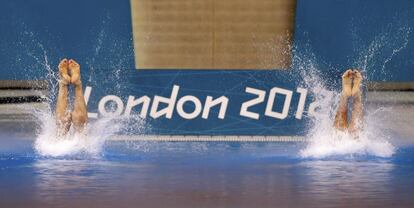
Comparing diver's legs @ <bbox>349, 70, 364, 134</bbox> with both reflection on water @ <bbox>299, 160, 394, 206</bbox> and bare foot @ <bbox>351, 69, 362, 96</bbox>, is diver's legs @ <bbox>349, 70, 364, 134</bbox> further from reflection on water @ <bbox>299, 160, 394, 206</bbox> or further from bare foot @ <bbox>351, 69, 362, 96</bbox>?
reflection on water @ <bbox>299, 160, 394, 206</bbox>

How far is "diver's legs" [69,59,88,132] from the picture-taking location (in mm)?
8453

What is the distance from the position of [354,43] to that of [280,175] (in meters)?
3.46

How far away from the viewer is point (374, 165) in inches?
288

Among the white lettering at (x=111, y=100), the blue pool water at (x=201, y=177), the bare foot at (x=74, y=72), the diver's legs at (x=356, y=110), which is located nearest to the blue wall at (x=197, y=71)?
the white lettering at (x=111, y=100)

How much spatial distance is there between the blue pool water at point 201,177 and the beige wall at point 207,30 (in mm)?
1463

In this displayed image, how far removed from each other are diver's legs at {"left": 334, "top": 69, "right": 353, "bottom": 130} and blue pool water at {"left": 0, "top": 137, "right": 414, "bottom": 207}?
54 cm

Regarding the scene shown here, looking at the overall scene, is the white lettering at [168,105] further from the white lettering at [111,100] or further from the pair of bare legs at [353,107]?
the pair of bare legs at [353,107]

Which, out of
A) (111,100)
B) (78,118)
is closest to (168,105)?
(111,100)

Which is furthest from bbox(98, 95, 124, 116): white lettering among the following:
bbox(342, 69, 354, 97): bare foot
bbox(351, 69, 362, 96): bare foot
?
bbox(351, 69, 362, 96): bare foot

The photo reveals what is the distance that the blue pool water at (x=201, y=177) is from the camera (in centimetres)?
568

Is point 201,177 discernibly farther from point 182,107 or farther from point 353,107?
point 353,107

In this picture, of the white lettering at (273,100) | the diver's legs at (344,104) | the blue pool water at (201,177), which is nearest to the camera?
the blue pool water at (201,177)

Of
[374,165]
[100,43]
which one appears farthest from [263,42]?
[374,165]

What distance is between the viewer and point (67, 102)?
8.52 m
